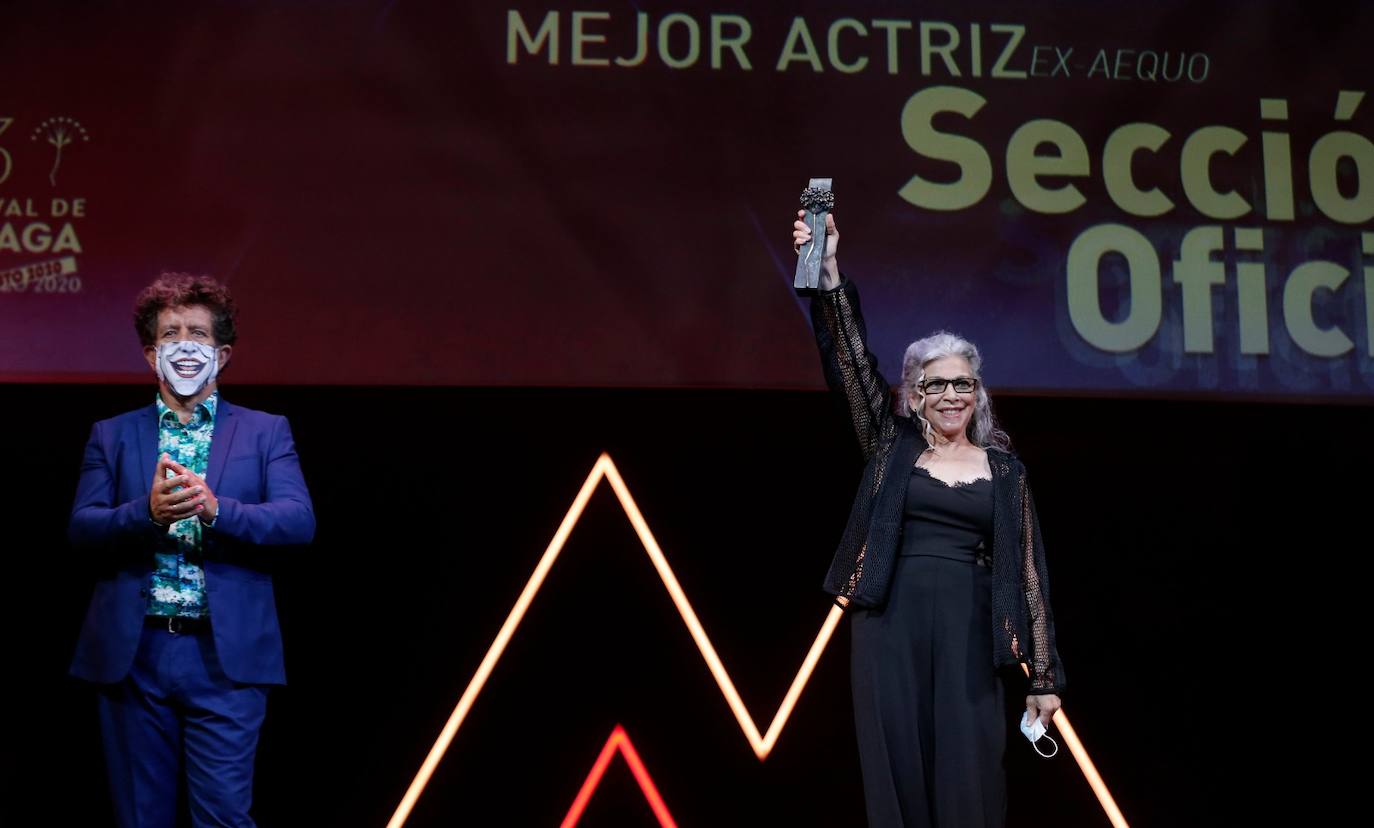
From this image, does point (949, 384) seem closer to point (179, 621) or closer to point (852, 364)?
point (852, 364)

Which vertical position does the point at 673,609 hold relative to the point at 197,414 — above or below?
below

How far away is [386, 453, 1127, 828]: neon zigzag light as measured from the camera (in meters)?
3.45

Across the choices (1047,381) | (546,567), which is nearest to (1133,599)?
(1047,381)

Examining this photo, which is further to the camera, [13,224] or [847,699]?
[847,699]

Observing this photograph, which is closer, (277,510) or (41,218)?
(277,510)

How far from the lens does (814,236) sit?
9.21 ft

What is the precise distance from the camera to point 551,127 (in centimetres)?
364

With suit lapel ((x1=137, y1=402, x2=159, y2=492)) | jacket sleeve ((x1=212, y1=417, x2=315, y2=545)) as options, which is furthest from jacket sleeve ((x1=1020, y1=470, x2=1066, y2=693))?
suit lapel ((x1=137, y1=402, x2=159, y2=492))

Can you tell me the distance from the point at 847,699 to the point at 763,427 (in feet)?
2.59

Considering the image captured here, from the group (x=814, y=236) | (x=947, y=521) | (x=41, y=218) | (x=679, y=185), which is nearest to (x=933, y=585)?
(x=947, y=521)

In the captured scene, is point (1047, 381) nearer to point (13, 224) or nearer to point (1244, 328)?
point (1244, 328)

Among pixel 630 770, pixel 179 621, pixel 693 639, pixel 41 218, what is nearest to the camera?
pixel 179 621

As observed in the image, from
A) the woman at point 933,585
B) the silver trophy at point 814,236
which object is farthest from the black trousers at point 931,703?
the silver trophy at point 814,236

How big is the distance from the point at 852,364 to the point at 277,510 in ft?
→ 3.88
